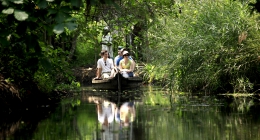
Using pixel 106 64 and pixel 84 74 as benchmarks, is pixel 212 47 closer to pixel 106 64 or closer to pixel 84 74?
pixel 106 64

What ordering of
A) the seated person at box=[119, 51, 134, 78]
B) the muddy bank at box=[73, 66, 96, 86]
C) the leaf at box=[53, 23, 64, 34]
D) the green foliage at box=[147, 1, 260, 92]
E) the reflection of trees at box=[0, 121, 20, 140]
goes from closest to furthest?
the leaf at box=[53, 23, 64, 34] → the reflection of trees at box=[0, 121, 20, 140] → the green foliage at box=[147, 1, 260, 92] → the seated person at box=[119, 51, 134, 78] → the muddy bank at box=[73, 66, 96, 86]

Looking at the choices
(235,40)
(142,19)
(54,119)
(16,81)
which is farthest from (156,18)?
(54,119)

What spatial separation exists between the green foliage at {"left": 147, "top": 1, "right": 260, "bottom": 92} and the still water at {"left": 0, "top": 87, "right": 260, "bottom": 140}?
6.11 feet

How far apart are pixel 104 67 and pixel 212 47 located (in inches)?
216

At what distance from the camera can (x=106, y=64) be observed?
2300 cm

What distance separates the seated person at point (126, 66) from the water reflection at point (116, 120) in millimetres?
5901

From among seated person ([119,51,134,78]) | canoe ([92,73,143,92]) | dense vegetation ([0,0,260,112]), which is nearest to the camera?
dense vegetation ([0,0,260,112])

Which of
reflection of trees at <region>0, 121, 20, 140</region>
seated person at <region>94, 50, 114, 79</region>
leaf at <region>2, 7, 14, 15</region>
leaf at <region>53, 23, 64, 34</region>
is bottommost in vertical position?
reflection of trees at <region>0, 121, 20, 140</region>

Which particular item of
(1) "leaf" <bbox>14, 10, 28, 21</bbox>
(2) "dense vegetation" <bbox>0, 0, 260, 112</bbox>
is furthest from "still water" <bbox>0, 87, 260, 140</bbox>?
(1) "leaf" <bbox>14, 10, 28, 21</bbox>

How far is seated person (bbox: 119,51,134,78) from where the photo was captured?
22.7 meters

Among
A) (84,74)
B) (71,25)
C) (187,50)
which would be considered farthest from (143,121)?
(84,74)

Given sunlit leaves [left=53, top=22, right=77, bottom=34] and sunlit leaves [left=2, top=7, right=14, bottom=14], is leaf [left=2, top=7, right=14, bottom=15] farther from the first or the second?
sunlit leaves [left=53, top=22, right=77, bottom=34]

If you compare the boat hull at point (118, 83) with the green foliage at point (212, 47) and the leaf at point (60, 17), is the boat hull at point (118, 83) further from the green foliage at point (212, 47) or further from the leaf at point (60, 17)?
the leaf at point (60, 17)

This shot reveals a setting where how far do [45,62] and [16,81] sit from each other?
9.83 m
